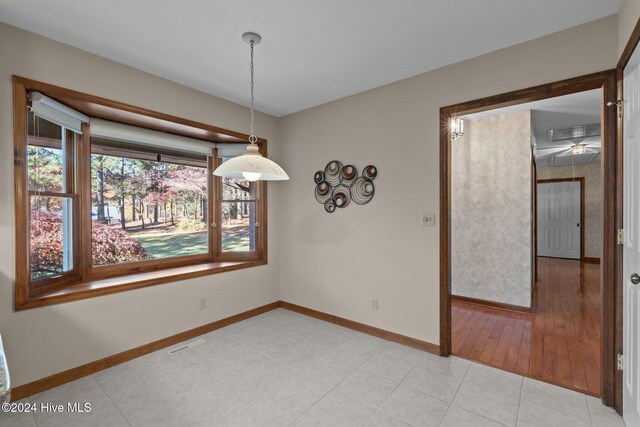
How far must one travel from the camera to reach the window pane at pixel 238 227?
376 cm

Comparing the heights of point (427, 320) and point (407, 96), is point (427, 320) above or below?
below

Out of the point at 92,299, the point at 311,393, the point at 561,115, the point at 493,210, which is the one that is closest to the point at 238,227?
the point at 92,299

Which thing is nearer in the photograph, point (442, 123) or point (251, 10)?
point (251, 10)

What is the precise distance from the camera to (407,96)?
291 cm

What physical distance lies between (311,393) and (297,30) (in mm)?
2606

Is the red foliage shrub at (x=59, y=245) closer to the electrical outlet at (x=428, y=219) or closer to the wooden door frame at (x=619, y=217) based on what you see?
the electrical outlet at (x=428, y=219)

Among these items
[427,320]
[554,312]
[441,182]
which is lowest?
[554,312]

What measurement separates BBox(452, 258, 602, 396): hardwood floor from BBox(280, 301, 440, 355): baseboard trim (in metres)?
0.27

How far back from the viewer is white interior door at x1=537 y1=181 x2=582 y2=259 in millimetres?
7711

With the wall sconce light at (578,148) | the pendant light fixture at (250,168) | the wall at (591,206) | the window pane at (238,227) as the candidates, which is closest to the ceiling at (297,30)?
the pendant light fixture at (250,168)

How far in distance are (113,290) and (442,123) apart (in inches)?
128

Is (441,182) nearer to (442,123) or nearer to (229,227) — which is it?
(442,123)

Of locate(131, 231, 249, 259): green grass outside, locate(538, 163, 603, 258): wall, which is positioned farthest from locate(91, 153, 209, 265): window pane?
locate(538, 163, 603, 258): wall

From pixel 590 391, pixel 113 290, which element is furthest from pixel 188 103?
pixel 590 391
